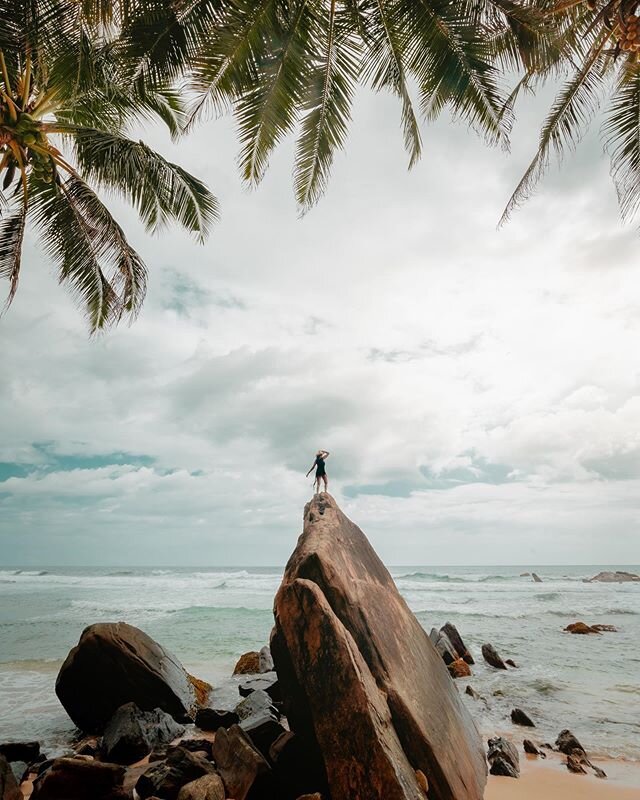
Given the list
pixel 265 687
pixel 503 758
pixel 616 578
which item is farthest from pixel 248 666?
pixel 616 578

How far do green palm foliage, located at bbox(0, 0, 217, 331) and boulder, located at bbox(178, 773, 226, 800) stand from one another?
7310 mm

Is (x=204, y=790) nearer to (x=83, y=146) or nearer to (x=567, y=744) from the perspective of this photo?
(x=567, y=744)

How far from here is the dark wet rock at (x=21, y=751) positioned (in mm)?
5621

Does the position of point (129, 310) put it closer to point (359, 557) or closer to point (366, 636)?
point (359, 557)

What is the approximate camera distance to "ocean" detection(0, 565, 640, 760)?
24.1ft

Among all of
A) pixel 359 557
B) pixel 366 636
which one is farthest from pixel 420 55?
pixel 366 636

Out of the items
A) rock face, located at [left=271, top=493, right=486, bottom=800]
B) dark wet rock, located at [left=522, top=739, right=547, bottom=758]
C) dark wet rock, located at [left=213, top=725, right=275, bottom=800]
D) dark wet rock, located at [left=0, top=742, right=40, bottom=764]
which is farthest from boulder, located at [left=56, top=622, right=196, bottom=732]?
dark wet rock, located at [left=522, top=739, right=547, bottom=758]

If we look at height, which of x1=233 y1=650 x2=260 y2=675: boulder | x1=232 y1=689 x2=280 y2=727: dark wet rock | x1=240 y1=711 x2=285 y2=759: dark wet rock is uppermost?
x1=240 y1=711 x2=285 y2=759: dark wet rock

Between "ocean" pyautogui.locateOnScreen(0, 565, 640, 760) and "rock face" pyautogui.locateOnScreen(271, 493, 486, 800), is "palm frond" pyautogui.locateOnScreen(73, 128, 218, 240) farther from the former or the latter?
"ocean" pyautogui.locateOnScreen(0, 565, 640, 760)

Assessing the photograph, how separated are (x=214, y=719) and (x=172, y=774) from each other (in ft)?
8.87

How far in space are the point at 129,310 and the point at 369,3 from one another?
6.32 metres

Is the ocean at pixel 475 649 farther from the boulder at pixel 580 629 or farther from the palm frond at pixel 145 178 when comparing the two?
the palm frond at pixel 145 178

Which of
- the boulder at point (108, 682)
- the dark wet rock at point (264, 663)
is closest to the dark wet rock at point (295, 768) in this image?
the boulder at point (108, 682)

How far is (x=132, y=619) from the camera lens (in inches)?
760
